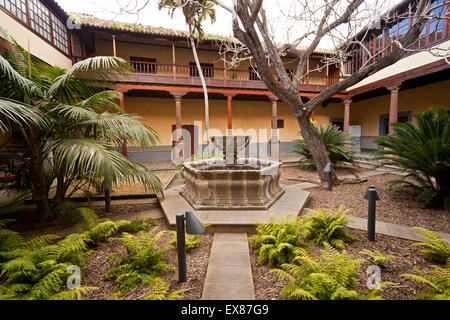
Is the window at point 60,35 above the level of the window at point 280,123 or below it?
above

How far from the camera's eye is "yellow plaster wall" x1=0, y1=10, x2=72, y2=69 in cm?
529

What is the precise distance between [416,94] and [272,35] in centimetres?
983

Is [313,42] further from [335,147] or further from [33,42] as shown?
[33,42]

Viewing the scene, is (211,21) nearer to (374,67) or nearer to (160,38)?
(160,38)

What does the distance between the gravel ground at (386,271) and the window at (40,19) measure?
9.75 meters

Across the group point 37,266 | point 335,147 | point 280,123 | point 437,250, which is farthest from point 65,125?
point 280,123

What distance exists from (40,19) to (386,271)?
11.3 m

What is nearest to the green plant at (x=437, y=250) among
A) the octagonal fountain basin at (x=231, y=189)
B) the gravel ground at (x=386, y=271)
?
the gravel ground at (x=386, y=271)

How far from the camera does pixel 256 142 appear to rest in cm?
1362

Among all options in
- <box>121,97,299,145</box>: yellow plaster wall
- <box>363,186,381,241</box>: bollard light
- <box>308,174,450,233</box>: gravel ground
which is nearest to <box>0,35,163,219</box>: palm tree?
<box>363,186,381,241</box>: bollard light

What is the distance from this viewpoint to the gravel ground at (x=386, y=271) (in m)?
1.77

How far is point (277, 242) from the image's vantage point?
2309 millimetres

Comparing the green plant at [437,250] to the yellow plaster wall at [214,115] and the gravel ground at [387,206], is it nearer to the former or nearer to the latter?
the gravel ground at [387,206]
